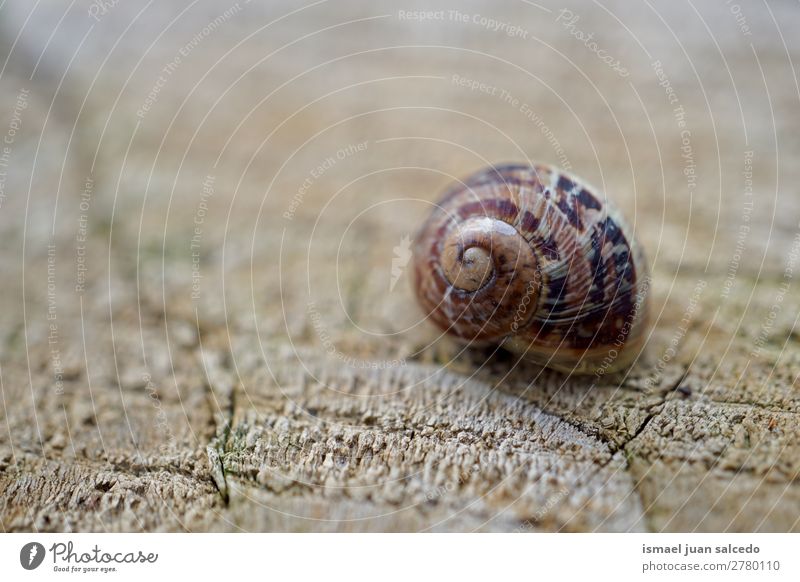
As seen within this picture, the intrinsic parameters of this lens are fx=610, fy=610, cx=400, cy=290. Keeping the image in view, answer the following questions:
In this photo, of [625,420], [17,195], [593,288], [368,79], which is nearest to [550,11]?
[368,79]

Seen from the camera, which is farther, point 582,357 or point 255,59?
point 255,59

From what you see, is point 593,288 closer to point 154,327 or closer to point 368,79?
point 154,327
